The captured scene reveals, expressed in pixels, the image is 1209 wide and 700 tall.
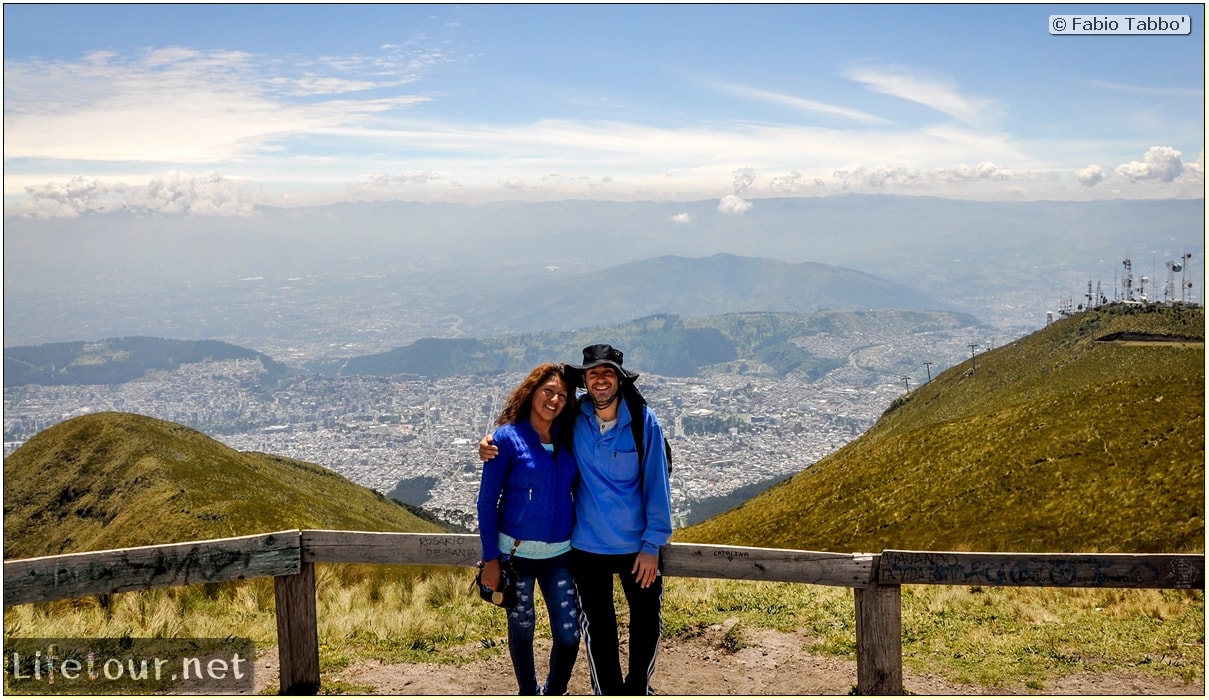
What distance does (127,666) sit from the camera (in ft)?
29.3

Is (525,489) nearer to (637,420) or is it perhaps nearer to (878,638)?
(637,420)

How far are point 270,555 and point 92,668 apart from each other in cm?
302

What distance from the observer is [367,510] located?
6800 centimetres

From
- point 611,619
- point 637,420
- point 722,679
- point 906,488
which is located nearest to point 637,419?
point 637,420

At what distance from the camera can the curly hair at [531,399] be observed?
6.82 metres

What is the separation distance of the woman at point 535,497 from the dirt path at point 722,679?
6.69 ft

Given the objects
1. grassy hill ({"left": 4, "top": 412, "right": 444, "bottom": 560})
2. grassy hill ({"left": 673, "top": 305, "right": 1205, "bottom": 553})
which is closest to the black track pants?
grassy hill ({"left": 673, "top": 305, "right": 1205, "bottom": 553})

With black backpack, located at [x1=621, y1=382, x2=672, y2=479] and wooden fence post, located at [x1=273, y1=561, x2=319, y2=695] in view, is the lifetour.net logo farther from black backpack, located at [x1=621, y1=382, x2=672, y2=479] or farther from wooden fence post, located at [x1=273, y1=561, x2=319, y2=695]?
Answer: black backpack, located at [x1=621, y1=382, x2=672, y2=479]

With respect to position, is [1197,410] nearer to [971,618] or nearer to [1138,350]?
[971,618]

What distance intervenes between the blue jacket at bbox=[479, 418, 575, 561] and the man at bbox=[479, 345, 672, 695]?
136 millimetres

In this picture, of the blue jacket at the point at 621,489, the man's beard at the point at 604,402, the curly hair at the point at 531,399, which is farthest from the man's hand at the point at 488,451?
the man's beard at the point at 604,402

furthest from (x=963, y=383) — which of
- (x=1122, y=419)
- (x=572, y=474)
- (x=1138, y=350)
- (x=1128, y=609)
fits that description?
(x=572, y=474)

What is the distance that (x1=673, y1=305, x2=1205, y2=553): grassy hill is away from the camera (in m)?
27.3

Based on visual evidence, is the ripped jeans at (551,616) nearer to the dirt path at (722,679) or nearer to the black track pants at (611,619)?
the black track pants at (611,619)
